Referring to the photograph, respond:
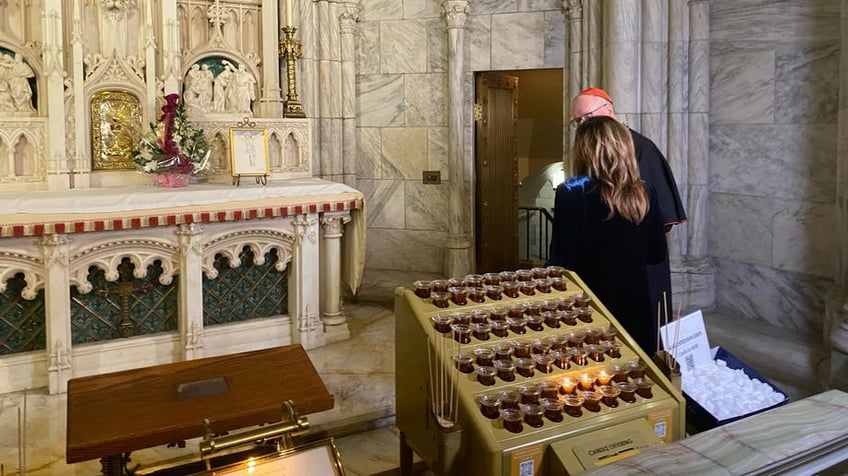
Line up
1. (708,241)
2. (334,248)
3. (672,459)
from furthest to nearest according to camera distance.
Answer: (708,241) → (334,248) → (672,459)

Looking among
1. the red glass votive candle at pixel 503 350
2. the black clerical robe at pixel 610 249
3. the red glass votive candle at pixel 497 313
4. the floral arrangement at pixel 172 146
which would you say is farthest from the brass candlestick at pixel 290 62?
the red glass votive candle at pixel 503 350

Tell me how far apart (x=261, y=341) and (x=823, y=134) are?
4160mm

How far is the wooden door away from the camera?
6.83 m

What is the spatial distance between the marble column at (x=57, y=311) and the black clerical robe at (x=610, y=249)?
2.90m

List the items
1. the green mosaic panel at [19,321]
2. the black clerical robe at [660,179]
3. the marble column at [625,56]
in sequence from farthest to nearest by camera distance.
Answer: the marble column at [625,56], the green mosaic panel at [19,321], the black clerical robe at [660,179]

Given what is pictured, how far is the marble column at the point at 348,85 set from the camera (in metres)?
6.48

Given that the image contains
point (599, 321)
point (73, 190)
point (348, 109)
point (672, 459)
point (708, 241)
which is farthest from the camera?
point (348, 109)

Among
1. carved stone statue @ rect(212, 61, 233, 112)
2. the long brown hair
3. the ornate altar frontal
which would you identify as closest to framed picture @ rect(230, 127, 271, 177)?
the ornate altar frontal

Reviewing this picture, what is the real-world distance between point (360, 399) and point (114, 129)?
283 cm

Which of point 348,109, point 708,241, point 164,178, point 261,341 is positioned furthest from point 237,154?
point 708,241

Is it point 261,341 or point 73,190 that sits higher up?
point 73,190

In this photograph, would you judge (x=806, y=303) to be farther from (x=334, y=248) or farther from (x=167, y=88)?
(x=167, y=88)

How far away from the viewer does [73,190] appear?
4.83 metres

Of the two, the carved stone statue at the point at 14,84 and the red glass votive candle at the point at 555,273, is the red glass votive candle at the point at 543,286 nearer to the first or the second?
the red glass votive candle at the point at 555,273
